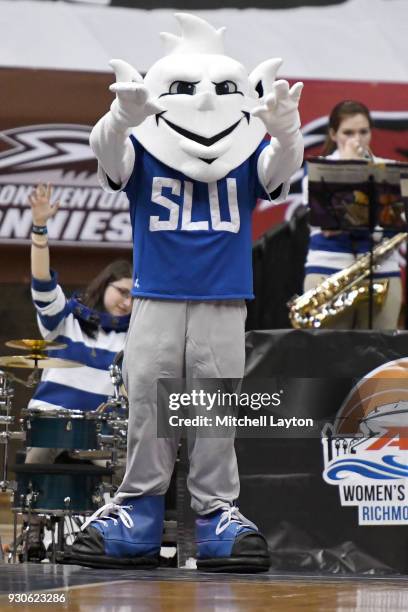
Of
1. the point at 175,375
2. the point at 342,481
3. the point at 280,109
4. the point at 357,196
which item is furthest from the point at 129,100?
the point at 357,196

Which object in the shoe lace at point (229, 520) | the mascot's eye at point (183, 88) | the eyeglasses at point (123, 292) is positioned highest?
the eyeglasses at point (123, 292)

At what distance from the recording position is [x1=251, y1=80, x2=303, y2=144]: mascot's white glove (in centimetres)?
357

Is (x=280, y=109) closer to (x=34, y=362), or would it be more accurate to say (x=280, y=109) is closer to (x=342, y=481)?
(x=342, y=481)

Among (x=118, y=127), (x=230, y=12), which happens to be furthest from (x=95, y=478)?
(x=230, y=12)

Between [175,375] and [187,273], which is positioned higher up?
[187,273]

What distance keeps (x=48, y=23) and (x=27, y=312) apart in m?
1.85

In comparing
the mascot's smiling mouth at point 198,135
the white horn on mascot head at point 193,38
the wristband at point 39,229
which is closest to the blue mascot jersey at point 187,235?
the mascot's smiling mouth at point 198,135

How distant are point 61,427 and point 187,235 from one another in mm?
1597

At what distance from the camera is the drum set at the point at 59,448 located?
5.08 metres

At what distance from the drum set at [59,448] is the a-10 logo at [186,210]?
145cm

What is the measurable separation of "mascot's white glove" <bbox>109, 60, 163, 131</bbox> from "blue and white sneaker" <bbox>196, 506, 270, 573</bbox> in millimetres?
1205

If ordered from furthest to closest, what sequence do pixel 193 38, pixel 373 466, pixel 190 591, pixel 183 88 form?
pixel 373 466 → pixel 193 38 → pixel 183 88 → pixel 190 591

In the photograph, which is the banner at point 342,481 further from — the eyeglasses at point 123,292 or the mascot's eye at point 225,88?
the eyeglasses at point 123,292

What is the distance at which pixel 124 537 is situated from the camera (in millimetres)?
3674
